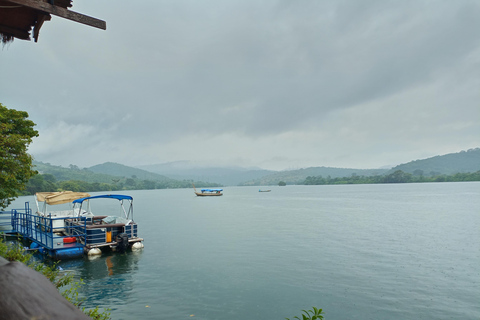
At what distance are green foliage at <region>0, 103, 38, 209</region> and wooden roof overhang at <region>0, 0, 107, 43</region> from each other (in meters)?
A: 15.7

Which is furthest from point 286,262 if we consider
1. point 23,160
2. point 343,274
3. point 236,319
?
point 23,160

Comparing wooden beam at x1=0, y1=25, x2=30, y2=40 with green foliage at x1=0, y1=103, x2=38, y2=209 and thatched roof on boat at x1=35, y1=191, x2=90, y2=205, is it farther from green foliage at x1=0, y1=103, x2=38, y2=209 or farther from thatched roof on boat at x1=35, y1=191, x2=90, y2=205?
thatched roof on boat at x1=35, y1=191, x2=90, y2=205

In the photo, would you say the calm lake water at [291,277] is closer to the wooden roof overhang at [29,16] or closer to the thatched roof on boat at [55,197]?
the thatched roof on boat at [55,197]

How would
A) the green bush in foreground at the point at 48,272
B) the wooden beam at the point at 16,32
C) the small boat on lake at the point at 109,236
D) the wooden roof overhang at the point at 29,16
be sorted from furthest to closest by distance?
the small boat on lake at the point at 109,236, the wooden beam at the point at 16,32, the green bush in foreground at the point at 48,272, the wooden roof overhang at the point at 29,16

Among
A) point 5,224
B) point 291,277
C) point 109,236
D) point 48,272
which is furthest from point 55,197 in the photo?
point 48,272

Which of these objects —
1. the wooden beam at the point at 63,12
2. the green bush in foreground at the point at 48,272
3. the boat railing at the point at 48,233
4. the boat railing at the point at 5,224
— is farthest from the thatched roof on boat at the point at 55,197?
the wooden beam at the point at 63,12

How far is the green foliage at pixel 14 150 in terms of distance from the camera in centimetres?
2045

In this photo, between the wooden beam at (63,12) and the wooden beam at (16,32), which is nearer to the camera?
the wooden beam at (63,12)

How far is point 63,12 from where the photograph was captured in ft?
20.1

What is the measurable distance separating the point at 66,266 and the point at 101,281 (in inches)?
161

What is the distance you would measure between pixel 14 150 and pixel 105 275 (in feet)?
35.4

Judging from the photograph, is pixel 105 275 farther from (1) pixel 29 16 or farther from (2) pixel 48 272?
(1) pixel 29 16

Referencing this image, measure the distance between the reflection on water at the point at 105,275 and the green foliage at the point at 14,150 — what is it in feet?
23.2

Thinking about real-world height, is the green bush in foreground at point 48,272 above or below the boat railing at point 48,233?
above
